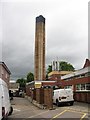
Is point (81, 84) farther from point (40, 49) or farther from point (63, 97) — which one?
point (40, 49)

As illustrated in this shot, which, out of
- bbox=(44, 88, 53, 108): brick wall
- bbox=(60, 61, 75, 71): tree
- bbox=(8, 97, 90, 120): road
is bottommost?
bbox=(8, 97, 90, 120): road

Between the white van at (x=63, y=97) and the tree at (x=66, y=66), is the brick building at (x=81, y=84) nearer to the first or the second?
the white van at (x=63, y=97)

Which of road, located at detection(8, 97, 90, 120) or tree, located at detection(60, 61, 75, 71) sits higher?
tree, located at detection(60, 61, 75, 71)

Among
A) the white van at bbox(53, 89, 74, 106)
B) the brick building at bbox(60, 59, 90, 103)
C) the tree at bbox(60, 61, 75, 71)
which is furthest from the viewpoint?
the tree at bbox(60, 61, 75, 71)

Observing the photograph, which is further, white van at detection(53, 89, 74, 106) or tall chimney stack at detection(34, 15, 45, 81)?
tall chimney stack at detection(34, 15, 45, 81)

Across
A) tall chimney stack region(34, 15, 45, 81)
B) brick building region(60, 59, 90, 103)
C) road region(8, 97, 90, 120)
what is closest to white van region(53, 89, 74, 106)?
road region(8, 97, 90, 120)

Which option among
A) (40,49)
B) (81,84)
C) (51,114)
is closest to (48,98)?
(51,114)

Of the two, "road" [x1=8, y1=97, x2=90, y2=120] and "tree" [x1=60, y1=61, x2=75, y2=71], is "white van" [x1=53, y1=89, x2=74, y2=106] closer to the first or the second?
"road" [x1=8, y1=97, x2=90, y2=120]

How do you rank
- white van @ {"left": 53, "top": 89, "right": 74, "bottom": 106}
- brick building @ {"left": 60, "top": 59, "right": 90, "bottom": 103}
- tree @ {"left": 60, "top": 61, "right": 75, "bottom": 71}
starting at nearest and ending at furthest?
white van @ {"left": 53, "top": 89, "right": 74, "bottom": 106} < brick building @ {"left": 60, "top": 59, "right": 90, "bottom": 103} < tree @ {"left": 60, "top": 61, "right": 75, "bottom": 71}

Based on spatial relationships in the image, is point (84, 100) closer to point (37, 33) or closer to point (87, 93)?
point (87, 93)

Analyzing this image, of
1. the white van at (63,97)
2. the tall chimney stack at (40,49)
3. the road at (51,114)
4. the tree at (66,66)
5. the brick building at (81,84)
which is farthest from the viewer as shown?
the tree at (66,66)

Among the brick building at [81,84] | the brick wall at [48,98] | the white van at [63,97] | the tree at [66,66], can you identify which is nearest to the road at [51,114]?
the brick wall at [48,98]

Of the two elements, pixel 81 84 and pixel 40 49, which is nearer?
pixel 81 84

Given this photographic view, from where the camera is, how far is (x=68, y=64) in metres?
133
